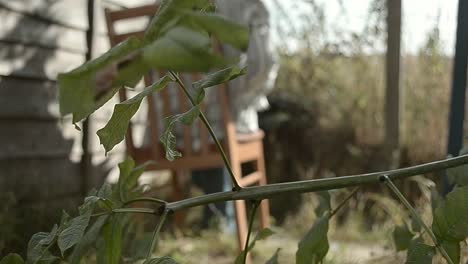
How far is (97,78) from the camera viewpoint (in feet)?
0.93

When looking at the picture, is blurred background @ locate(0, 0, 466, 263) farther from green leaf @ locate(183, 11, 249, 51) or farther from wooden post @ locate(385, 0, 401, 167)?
green leaf @ locate(183, 11, 249, 51)

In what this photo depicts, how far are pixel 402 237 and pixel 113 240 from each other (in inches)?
16.2

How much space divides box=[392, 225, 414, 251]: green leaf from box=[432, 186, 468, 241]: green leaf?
31cm

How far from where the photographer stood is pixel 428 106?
13.4 ft

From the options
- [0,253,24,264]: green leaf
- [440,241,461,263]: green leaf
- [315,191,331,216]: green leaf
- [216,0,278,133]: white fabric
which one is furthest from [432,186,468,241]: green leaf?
[216,0,278,133]: white fabric

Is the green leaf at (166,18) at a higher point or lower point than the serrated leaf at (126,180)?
higher

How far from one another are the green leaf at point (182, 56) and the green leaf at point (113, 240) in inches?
11.1

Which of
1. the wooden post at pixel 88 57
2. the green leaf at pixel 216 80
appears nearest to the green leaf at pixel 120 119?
the green leaf at pixel 216 80

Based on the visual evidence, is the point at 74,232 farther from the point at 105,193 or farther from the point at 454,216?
the point at 454,216

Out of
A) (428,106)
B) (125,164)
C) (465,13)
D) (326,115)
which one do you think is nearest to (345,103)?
(326,115)

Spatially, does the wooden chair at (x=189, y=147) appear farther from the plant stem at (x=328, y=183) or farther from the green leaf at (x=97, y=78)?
the green leaf at (x=97, y=78)

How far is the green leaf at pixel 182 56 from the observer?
0.85ft

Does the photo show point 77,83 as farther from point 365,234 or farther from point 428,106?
point 428,106

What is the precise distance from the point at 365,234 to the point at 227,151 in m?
1.03
